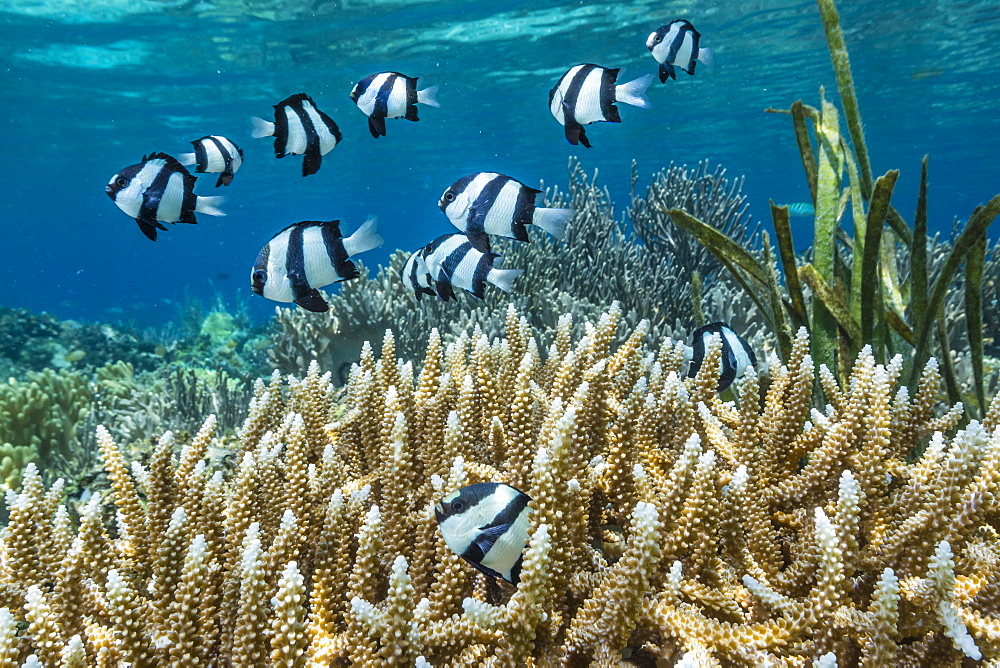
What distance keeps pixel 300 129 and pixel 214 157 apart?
0.91 m

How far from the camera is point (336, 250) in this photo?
254 centimetres

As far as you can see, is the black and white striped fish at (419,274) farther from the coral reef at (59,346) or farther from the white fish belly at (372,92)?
the coral reef at (59,346)

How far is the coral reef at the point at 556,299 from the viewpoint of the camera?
5887 millimetres

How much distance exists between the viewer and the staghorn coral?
5.48 feet

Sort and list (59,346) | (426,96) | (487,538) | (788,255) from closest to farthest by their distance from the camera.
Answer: (487,538)
(788,255)
(426,96)
(59,346)

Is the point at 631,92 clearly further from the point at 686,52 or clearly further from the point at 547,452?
the point at 547,452

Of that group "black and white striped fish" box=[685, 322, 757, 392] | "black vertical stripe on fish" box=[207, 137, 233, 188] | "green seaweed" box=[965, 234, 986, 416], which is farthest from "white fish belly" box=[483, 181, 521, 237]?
"green seaweed" box=[965, 234, 986, 416]

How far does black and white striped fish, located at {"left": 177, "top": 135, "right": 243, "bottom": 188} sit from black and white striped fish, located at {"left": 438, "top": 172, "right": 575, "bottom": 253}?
1730 mm

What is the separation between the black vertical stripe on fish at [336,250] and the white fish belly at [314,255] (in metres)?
0.02

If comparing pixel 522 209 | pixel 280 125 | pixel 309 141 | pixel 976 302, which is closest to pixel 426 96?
pixel 309 141

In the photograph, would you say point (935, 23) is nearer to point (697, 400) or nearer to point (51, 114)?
point (697, 400)

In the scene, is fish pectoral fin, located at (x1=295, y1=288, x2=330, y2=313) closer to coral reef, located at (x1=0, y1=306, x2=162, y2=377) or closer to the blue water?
the blue water

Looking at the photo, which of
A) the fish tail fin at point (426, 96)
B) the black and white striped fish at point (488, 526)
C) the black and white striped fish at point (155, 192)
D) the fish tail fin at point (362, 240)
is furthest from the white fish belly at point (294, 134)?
the black and white striped fish at point (488, 526)

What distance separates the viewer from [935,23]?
66.1 feet
